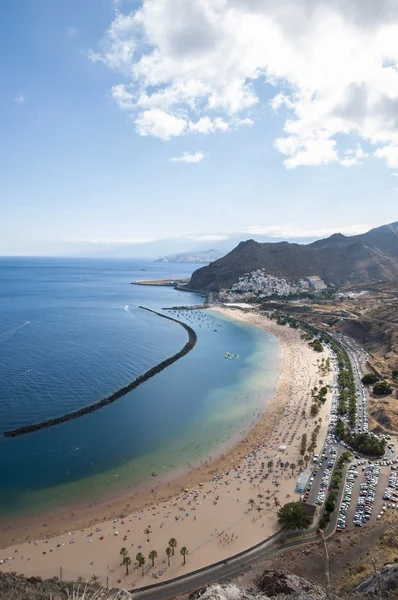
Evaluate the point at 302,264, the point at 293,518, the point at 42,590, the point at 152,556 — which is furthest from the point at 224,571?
the point at 302,264

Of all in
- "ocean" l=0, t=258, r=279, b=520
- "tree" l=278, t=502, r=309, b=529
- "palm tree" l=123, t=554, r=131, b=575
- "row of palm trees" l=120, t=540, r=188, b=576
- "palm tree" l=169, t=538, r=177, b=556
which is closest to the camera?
"palm tree" l=123, t=554, r=131, b=575

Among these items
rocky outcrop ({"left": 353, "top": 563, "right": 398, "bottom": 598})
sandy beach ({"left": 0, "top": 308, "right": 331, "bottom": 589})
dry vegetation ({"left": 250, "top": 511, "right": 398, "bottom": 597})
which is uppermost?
rocky outcrop ({"left": 353, "top": 563, "right": 398, "bottom": 598})

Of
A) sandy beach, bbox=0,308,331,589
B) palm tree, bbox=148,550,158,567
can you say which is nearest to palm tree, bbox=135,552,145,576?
sandy beach, bbox=0,308,331,589

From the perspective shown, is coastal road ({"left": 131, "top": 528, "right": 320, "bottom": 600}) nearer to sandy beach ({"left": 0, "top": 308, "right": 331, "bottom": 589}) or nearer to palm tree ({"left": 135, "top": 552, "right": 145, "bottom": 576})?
sandy beach ({"left": 0, "top": 308, "right": 331, "bottom": 589})

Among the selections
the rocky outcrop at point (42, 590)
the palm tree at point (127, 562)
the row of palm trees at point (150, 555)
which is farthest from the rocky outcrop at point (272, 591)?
the palm tree at point (127, 562)

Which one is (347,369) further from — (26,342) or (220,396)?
(26,342)

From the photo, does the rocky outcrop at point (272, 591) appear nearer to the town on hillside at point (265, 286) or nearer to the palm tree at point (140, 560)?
the palm tree at point (140, 560)
